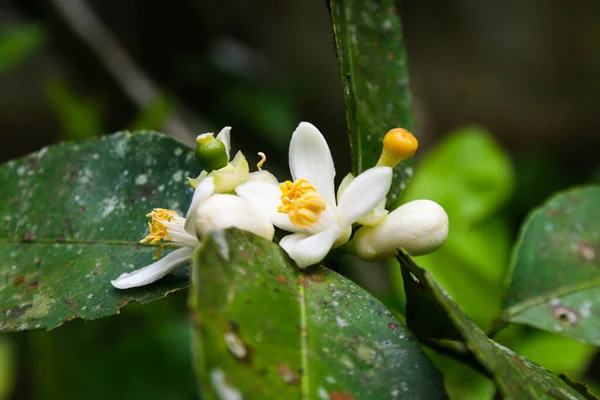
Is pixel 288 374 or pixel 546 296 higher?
pixel 288 374

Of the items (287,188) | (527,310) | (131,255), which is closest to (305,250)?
(287,188)

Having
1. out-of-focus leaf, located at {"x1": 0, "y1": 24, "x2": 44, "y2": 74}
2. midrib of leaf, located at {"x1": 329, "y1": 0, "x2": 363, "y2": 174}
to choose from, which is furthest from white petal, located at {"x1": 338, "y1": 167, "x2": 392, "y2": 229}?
out-of-focus leaf, located at {"x1": 0, "y1": 24, "x2": 44, "y2": 74}

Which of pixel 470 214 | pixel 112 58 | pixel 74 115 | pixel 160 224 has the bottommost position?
pixel 470 214

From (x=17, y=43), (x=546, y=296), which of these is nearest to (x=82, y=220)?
(x=546, y=296)

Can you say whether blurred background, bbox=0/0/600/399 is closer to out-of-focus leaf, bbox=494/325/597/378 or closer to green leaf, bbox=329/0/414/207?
out-of-focus leaf, bbox=494/325/597/378

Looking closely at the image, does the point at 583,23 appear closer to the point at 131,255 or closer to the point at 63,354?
the point at 63,354

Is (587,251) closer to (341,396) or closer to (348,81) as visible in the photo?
(348,81)
